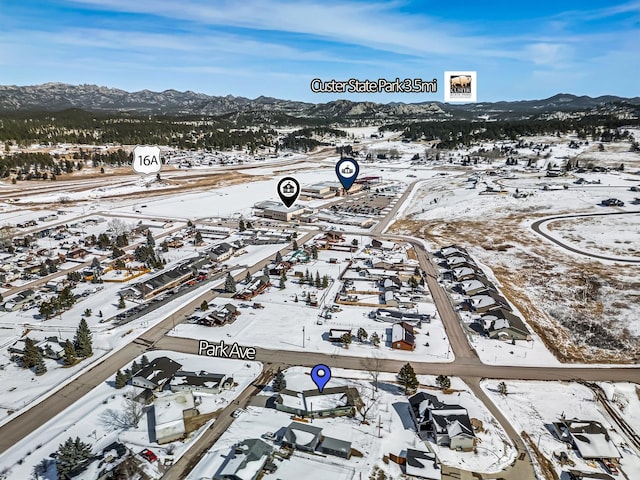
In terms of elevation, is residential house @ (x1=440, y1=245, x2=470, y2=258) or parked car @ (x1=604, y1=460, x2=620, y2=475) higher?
residential house @ (x1=440, y1=245, x2=470, y2=258)

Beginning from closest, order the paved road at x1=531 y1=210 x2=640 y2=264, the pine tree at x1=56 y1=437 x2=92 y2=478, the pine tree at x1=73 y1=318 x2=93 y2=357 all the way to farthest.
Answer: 1. the pine tree at x1=56 y1=437 x2=92 y2=478
2. the pine tree at x1=73 y1=318 x2=93 y2=357
3. the paved road at x1=531 y1=210 x2=640 y2=264

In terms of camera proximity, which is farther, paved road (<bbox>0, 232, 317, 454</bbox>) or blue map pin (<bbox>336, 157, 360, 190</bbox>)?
blue map pin (<bbox>336, 157, 360, 190</bbox>)

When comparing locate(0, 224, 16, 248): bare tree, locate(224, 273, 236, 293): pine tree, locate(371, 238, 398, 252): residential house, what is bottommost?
locate(224, 273, 236, 293): pine tree

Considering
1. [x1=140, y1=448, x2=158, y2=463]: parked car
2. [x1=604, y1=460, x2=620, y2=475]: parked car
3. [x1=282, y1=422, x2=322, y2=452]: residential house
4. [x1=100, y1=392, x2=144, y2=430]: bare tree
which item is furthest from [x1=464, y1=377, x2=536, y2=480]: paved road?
[x1=100, y1=392, x2=144, y2=430]: bare tree

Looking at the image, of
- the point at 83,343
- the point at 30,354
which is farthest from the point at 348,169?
the point at 30,354

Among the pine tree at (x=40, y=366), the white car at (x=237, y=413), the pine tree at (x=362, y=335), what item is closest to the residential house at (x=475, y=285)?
the pine tree at (x=362, y=335)

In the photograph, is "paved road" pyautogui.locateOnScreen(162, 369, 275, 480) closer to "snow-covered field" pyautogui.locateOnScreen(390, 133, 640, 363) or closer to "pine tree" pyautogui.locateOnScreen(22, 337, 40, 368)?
"pine tree" pyautogui.locateOnScreen(22, 337, 40, 368)

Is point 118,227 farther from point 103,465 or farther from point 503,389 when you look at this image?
point 503,389

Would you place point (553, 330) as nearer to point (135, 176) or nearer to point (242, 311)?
point (242, 311)
